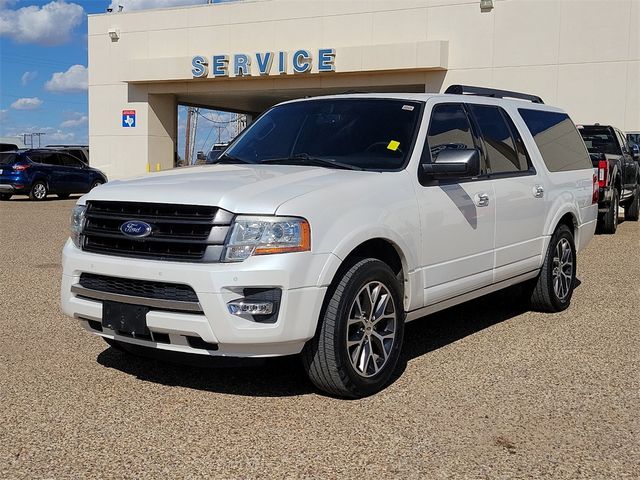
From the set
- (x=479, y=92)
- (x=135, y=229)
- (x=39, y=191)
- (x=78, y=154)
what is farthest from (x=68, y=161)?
(x=135, y=229)

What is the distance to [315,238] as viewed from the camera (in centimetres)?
441

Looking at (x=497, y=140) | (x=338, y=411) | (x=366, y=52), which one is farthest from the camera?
(x=366, y=52)

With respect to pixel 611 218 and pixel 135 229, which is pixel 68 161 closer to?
pixel 611 218

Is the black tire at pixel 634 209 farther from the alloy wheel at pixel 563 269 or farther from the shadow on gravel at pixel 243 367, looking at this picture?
the shadow on gravel at pixel 243 367

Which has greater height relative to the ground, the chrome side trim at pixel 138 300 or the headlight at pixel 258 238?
the headlight at pixel 258 238

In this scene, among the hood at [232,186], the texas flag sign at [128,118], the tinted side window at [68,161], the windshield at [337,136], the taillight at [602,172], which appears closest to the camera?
the hood at [232,186]

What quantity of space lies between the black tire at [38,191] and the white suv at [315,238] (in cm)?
2142

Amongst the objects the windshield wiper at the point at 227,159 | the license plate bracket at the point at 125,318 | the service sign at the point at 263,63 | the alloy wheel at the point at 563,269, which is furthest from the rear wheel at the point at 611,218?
the service sign at the point at 263,63

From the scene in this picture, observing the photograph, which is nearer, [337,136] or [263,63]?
[337,136]

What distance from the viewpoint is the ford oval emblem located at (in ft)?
14.9

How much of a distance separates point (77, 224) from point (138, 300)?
2.84ft

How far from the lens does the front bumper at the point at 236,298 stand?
4.27 meters

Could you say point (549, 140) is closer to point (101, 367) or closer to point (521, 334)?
point (521, 334)

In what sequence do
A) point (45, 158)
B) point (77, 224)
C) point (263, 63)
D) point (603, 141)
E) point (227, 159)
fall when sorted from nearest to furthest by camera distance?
point (77, 224)
point (227, 159)
point (603, 141)
point (45, 158)
point (263, 63)
